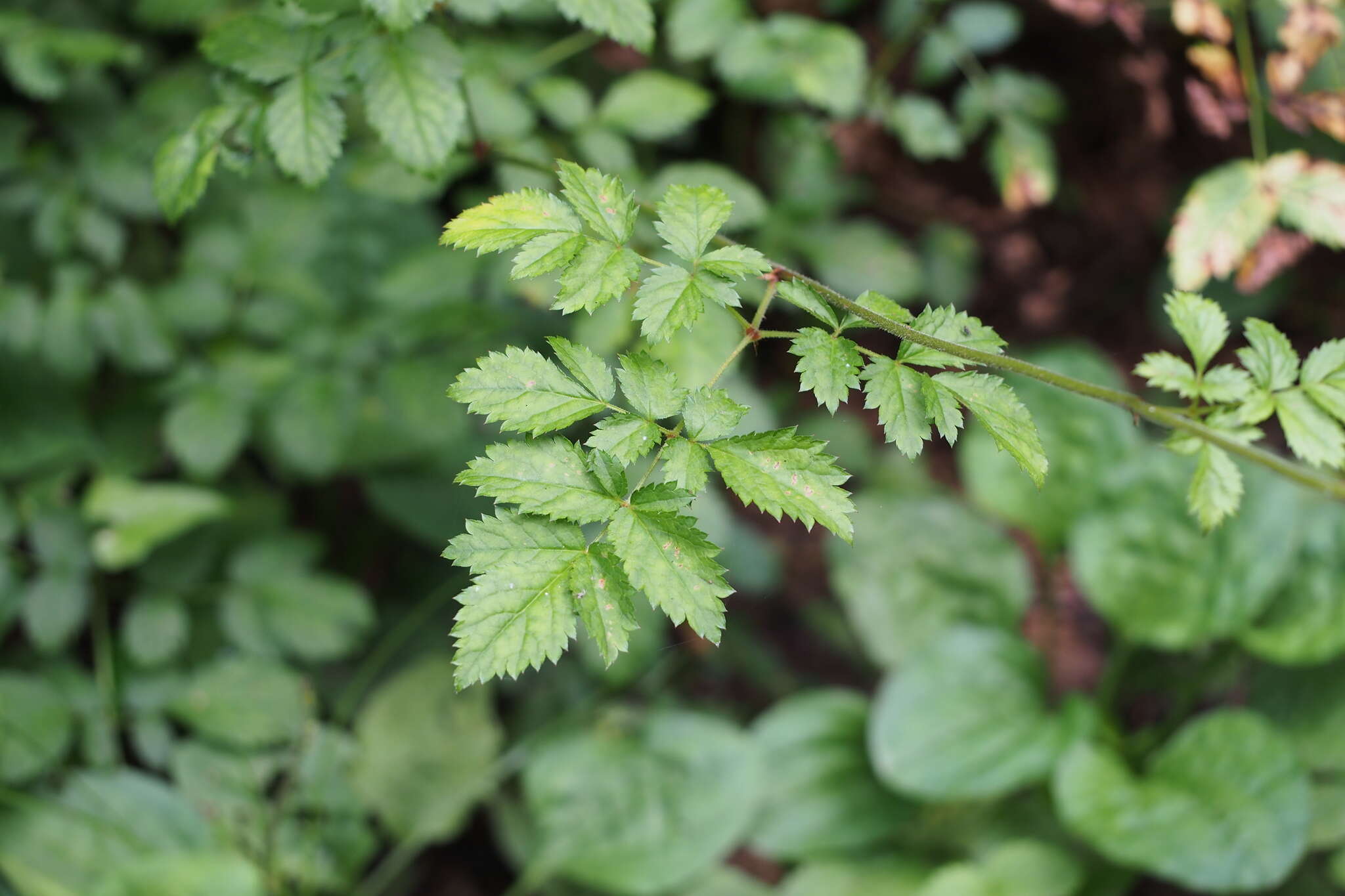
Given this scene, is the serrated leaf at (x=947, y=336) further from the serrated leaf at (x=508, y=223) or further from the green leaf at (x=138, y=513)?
the green leaf at (x=138, y=513)

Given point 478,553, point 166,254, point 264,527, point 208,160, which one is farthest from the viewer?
point 166,254

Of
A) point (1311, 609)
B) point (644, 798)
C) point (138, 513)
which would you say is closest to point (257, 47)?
point (138, 513)

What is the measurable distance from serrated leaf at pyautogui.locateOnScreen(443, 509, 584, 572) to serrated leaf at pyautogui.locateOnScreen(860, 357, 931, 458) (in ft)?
0.87

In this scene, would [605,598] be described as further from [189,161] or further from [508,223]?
[189,161]

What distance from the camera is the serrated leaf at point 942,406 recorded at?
0.79 m

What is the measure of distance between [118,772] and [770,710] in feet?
3.89

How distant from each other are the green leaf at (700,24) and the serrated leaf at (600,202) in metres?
0.88

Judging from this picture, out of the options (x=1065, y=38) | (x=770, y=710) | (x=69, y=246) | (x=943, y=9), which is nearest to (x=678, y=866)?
(x=770, y=710)

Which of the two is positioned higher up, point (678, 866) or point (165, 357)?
point (165, 357)

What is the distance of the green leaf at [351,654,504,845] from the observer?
183 cm

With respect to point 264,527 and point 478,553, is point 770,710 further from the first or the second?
point 478,553

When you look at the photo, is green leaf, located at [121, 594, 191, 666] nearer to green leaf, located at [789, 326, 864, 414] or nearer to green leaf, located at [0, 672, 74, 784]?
green leaf, located at [0, 672, 74, 784]

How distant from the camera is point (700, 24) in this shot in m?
1.65

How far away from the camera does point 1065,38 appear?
228cm
